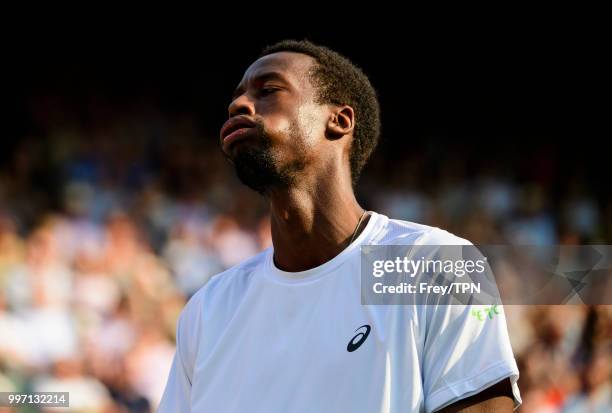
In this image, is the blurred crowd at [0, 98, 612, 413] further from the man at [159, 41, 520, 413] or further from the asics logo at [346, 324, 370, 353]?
the asics logo at [346, 324, 370, 353]

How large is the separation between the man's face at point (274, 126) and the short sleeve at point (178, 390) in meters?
0.59

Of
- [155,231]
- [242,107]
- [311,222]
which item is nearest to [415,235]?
[311,222]

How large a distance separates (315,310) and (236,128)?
64 centimetres

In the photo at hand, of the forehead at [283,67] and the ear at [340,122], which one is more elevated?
the forehead at [283,67]

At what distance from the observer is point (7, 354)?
5.80 m

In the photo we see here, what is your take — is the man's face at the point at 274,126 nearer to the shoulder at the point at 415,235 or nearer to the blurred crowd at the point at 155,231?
the shoulder at the point at 415,235

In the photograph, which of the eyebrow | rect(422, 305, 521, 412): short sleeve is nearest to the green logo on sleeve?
rect(422, 305, 521, 412): short sleeve

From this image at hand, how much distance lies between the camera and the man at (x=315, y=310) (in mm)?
2229

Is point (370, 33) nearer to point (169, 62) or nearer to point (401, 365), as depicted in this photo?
point (169, 62)

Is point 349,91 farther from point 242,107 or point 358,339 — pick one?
point 358,339

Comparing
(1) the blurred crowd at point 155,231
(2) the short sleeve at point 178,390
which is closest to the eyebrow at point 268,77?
(2) the short sleeve at point 178,390

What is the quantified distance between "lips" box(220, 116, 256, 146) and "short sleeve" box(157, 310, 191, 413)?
0.65 metres

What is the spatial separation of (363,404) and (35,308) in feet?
14.4

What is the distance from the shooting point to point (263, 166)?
272 centimetres
